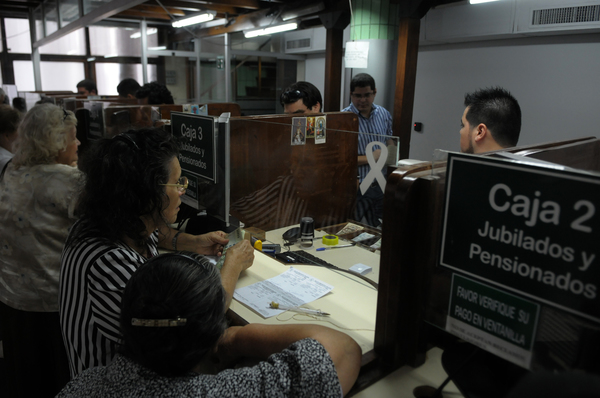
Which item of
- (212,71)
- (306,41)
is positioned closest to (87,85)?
(212,71)

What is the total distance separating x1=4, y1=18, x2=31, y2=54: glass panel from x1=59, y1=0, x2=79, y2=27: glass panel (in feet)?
7.73

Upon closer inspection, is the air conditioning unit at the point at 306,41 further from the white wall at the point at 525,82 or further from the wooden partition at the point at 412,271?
the wooden partition at the point at 412,271

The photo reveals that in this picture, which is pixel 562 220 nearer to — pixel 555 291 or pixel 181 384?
pixel 555 291

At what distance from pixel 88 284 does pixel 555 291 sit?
99cm

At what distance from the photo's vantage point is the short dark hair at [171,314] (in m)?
0.76

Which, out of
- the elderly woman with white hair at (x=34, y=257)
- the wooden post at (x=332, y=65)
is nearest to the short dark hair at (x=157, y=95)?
the wooden post at (x=332, y=65)

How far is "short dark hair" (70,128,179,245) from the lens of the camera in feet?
3.68

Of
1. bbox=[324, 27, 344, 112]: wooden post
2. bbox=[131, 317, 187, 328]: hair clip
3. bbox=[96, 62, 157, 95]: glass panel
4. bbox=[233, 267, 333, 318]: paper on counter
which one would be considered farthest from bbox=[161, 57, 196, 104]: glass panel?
bbox=[131, 317, 187, 328]: hair clip

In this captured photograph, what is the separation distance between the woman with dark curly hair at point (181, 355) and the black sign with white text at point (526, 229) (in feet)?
1.20

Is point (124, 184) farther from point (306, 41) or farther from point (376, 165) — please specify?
point (306, 41)

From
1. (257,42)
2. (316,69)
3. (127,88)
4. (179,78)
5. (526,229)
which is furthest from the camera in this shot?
(179,78)

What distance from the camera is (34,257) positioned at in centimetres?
163

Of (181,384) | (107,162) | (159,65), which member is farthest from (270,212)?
(159,65)

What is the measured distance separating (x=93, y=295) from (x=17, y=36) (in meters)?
8.75
